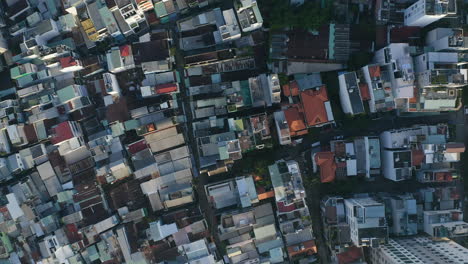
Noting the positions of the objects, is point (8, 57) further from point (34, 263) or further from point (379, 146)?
point (379, 146)

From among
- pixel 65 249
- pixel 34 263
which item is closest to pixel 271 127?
pixel 65 249

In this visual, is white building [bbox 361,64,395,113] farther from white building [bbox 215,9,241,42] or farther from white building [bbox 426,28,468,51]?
white building [bbox 215,9,241,42]

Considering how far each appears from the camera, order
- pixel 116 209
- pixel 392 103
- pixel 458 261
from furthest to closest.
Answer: pixel 116 209 → pixel 392 103 → pixel 458 261

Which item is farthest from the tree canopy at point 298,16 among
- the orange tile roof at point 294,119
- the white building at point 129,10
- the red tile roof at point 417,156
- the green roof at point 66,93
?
the green roof at point 66,93

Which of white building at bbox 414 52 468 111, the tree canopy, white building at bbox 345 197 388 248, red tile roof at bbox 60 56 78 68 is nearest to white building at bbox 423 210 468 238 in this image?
A: white building at bbox 345 197 388 248

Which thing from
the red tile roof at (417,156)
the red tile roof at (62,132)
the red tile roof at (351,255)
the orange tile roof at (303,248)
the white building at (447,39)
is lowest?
the red tile roof at (351,255)

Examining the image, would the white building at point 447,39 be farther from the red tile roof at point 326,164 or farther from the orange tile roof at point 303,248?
the orange tile roof at point 303,248

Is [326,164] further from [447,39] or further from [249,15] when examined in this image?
[249,15]
